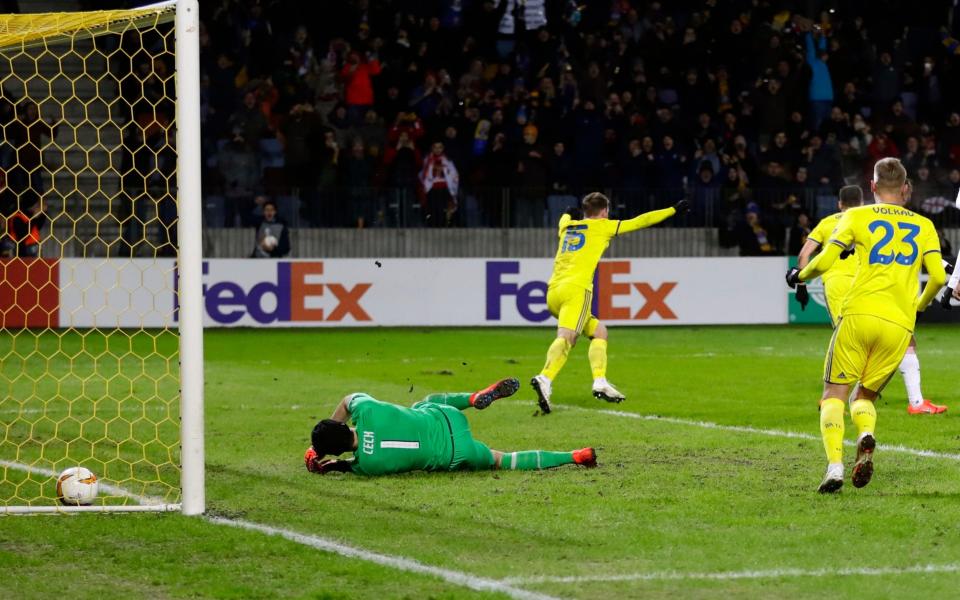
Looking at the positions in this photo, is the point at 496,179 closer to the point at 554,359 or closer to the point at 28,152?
the point at 28,152

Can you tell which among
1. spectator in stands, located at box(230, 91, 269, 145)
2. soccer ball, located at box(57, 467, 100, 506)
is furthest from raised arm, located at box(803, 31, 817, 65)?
soccer ball, located at box(57, 467, 100, 506)

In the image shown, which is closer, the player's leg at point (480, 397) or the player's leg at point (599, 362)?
the player's leg at point (480, 397)

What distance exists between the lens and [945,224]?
960 inches

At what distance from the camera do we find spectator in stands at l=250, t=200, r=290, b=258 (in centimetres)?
2225

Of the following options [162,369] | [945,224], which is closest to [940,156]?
[945,224]

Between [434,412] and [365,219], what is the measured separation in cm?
1479

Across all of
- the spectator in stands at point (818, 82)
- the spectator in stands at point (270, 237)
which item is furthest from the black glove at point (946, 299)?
the spectator in stands at point (818, 82)

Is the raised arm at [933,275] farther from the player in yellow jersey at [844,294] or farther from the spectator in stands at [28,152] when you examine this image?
the spectator in stands at [28,152]

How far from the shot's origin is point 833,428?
26.1 ft

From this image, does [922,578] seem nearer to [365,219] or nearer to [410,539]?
[410,539]

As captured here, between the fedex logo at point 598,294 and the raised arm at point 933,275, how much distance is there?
14.5 m

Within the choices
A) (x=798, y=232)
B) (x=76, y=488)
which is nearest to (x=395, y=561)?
(x=76, y=488)

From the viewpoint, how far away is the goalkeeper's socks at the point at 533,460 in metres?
8.87

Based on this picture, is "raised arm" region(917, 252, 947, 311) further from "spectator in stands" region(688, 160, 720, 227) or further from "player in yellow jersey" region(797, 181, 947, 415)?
"spectator in stands" region(688, 160, 720, 227)
